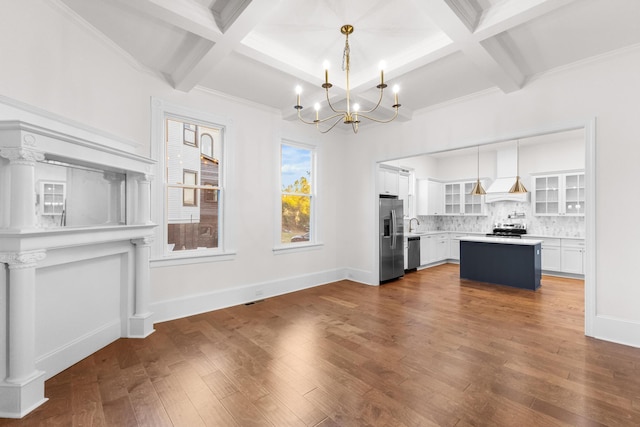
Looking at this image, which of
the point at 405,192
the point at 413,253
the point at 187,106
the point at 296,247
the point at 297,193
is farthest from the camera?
the point at 405,192

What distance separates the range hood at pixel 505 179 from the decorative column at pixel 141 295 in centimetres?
757

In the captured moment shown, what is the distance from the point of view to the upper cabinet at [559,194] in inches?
256

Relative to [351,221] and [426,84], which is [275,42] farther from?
[351,221]

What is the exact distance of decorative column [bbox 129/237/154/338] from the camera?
10.2 feet

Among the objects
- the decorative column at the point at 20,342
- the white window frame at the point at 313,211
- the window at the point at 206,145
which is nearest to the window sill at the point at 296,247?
the white window frame at the point at 313,211

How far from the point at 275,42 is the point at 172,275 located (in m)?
3.01

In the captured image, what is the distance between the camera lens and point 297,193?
5207 mm

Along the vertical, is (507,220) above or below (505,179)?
below

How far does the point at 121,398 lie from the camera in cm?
208

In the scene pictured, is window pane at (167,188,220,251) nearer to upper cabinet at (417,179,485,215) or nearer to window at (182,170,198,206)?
window at (182,170,198,206)

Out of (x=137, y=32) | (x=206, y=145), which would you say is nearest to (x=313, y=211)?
(x=206, y=145)

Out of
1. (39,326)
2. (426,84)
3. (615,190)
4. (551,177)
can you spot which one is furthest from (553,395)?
(551,177)

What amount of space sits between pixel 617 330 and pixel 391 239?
332 centimetres

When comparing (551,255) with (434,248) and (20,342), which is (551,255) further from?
(20,342)
